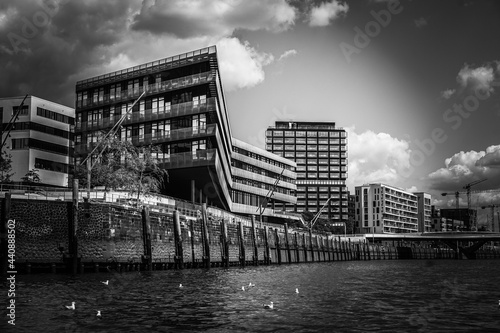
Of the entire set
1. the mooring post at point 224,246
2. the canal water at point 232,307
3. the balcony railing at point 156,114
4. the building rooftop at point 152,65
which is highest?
the building rooftop at point 152,65

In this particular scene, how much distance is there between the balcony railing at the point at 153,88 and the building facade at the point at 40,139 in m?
10.4

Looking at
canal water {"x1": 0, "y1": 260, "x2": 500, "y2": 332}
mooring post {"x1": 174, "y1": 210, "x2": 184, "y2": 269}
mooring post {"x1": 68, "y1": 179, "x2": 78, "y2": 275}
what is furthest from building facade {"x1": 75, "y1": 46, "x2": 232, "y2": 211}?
canal water {"x1": 0, "y1": 260, "x2": 500, "y2": 332}

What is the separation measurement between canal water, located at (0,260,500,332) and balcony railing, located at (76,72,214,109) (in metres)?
45.6

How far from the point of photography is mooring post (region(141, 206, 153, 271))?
1991 inches

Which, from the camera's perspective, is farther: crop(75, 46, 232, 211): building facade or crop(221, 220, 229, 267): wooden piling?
crop(75, 46, 232, 211): building facade

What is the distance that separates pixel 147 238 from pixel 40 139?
208 ft

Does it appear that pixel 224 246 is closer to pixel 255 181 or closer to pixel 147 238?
pixel 147 238

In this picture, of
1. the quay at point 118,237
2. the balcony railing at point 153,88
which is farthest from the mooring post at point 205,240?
the balcony railing at point 153,88

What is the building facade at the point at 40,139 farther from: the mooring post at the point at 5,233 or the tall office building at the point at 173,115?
the mooring post at the point at 5,233

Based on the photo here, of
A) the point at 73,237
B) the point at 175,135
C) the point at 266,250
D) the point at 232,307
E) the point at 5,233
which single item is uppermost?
the point at 175,135

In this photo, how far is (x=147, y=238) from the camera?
50.9 meters

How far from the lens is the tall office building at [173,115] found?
277ft

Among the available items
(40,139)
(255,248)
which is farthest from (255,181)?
(255,248)

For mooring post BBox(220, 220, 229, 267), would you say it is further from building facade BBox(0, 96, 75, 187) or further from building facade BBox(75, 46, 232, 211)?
building facade BBox(0, 96, 75, 187)
